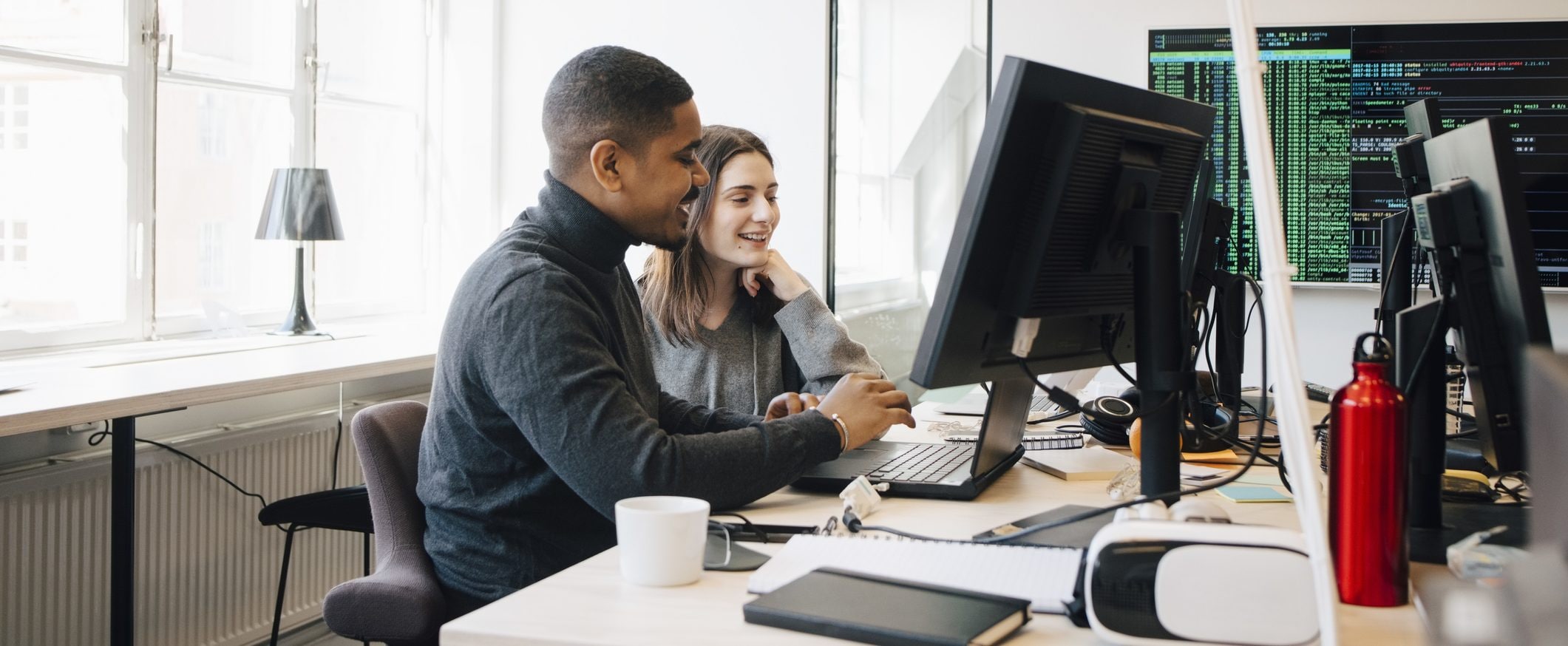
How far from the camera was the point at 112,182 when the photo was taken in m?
2.75

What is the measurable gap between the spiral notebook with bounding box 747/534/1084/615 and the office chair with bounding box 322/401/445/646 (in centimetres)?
51

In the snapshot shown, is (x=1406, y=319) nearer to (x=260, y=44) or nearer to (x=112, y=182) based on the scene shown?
(x=112, y=182)

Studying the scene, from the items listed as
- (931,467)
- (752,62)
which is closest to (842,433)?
(931,467)

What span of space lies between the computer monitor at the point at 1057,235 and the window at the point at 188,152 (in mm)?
2288

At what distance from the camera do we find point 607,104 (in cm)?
148

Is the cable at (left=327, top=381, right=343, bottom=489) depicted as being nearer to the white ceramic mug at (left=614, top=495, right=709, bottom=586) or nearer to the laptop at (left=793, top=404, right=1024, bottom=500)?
the laptop at (left=793, top=404, right=1024, bottom=500)

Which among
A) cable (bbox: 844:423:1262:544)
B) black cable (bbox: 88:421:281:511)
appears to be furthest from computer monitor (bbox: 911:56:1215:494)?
black cable (bbox: 88:421:281:511)

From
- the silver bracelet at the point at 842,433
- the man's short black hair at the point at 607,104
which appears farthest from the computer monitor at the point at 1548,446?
the man's short black hair at the point at 607,104

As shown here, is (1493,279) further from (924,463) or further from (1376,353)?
(924,463)

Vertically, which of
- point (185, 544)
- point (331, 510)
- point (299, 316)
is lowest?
point (185, 544)

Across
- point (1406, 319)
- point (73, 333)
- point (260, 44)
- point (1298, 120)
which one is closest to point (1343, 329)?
point (1298, 120)

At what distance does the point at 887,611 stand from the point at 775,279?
140 cm

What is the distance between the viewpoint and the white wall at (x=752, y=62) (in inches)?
138

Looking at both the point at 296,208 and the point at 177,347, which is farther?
the point at 296,208
